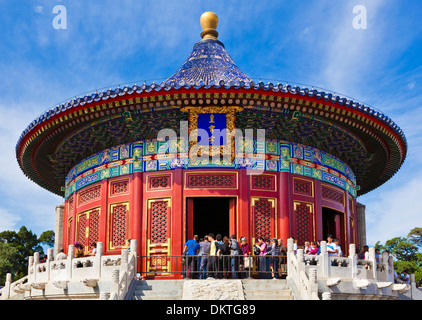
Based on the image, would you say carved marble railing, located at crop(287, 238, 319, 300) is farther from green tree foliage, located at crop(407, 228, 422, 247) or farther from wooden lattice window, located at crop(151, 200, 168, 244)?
green tree foliage, located at crop(407, 228, 422, 247)

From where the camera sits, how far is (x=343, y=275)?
16000mm

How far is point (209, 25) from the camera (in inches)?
1049

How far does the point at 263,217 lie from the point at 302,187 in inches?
72.1

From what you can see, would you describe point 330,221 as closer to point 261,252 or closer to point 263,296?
point 261,252

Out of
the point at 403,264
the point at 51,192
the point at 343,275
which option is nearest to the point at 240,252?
the point at 343,275

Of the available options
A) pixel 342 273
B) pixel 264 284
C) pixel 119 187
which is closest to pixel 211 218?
pixel 119 187

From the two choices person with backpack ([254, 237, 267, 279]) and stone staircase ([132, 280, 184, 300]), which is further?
person with backpack ([254, 237, 267, 279])

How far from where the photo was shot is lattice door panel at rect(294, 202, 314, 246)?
20219mm

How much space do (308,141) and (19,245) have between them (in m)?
28.3

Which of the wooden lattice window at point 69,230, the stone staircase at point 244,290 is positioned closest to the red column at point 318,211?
the stone staircase at point 244,290

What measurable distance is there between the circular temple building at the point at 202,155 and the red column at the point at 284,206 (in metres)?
0.03

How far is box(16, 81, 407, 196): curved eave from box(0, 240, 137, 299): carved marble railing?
454 centimetres

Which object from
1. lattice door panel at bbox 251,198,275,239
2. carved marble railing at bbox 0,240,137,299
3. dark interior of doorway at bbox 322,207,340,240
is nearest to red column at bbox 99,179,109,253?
carved marble railing at bbox 0,240,137,299

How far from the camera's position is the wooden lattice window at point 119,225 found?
66.7 ft
